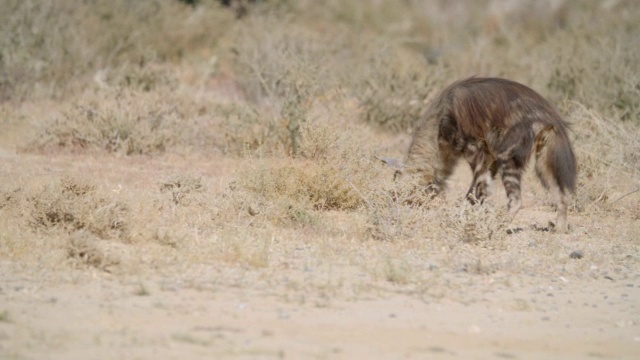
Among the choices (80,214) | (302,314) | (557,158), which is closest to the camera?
(302,314)

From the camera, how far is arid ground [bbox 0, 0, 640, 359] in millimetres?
5520

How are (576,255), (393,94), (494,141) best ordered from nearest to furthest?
(576,255) < (494,141) < (393,94)

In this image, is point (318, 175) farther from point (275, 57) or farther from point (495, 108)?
point (275, 57)

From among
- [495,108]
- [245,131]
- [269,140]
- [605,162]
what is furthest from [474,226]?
[245,131]

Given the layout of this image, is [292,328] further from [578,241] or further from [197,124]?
[197,124]

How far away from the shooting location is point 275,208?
27.7 ft

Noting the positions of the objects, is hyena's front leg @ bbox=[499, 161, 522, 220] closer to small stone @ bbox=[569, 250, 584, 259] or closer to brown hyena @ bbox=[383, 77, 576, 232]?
brown hyena @ bbox=[383, 77, 576, 232]

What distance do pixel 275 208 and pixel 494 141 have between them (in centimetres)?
217

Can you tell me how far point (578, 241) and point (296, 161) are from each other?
2.77m

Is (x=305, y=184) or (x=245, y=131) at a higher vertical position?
(x=305, y=184)

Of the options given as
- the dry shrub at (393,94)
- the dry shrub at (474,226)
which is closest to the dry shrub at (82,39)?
the dry shrub at (393,94)

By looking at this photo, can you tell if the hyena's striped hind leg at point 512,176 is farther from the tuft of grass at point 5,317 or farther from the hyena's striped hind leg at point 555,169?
the tuft of grass at point 5,317

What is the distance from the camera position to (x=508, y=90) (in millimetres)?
8836

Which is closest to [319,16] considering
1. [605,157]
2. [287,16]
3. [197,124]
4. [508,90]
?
[287,16]
